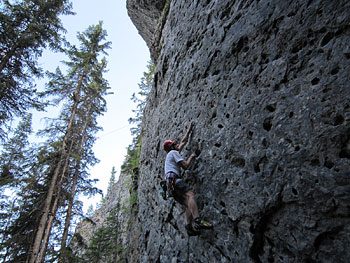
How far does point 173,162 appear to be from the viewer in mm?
5320

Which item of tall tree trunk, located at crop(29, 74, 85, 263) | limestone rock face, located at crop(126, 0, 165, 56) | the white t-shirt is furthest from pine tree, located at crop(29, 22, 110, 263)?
the white t-shirt

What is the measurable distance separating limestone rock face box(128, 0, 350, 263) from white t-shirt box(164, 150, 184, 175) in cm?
39

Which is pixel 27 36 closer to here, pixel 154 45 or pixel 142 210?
pixel 154 45

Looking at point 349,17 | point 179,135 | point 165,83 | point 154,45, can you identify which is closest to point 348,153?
point 349,17

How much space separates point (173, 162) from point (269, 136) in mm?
2334

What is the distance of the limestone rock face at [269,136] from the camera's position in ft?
9.68

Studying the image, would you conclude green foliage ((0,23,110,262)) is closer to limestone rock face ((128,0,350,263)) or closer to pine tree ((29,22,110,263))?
pine tree ((29,22,110,263))

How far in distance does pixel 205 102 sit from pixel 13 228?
12.3 meters

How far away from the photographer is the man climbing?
4.31 meters

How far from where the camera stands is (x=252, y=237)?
11.4ft

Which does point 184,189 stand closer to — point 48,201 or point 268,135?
point 268,135

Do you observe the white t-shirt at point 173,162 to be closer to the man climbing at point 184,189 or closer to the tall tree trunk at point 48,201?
the man climbing at point 184,189

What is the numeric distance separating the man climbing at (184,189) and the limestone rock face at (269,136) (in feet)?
0.68

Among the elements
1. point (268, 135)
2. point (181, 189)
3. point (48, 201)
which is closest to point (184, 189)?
point (181, 189)
